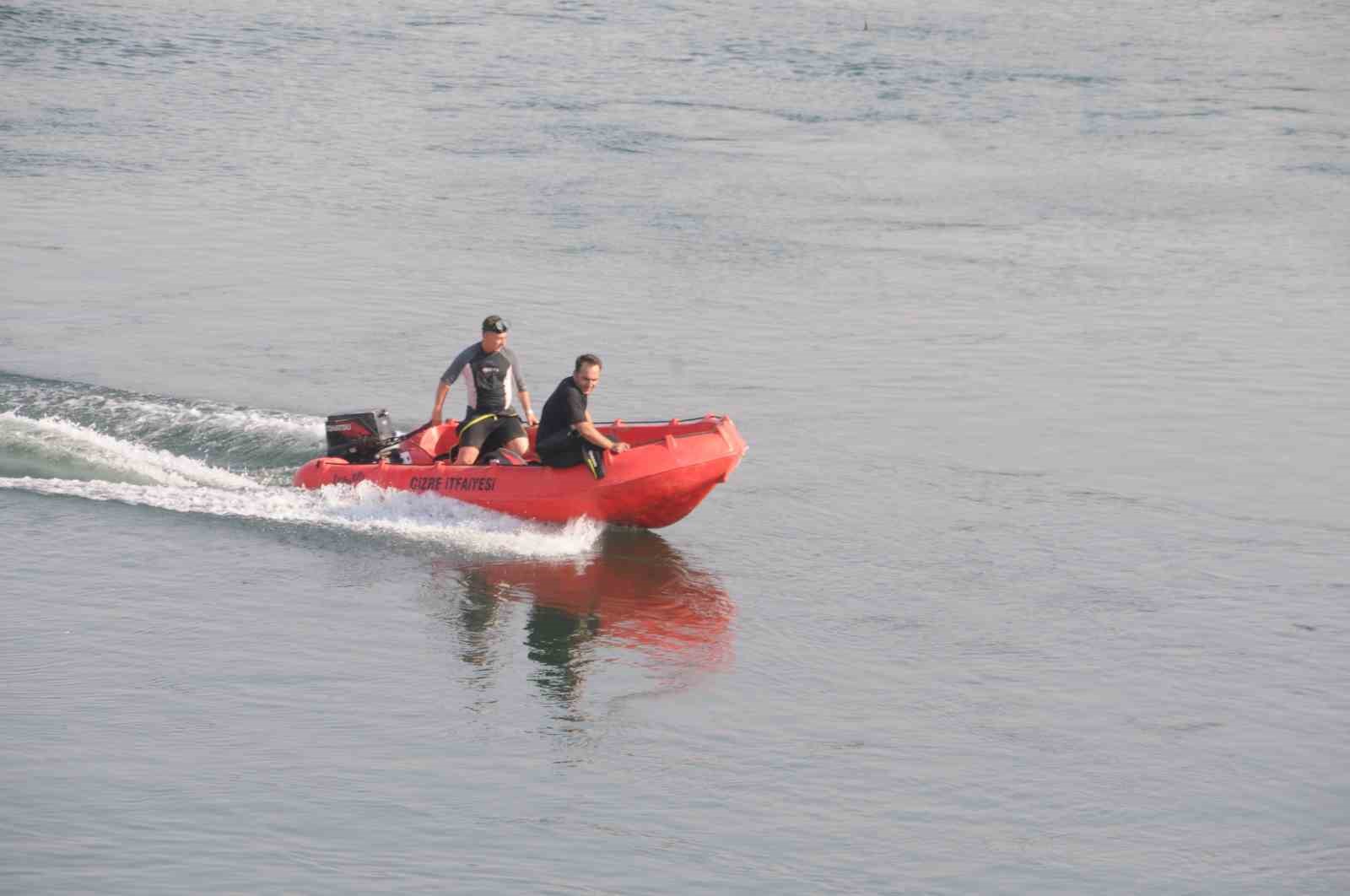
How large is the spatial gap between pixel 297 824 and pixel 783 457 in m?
8.23

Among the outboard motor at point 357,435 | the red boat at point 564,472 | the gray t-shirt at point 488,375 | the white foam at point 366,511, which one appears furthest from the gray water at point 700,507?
the gray t-shirt at point 488,375

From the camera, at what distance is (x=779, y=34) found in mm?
40188

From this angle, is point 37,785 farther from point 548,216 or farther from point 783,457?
point 548,216

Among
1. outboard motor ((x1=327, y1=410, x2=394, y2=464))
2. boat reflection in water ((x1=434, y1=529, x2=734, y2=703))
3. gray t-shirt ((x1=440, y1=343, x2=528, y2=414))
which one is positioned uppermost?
gray t-shirt ((x1=440, y1=343, x2=528, y2=414))

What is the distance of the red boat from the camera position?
14.0 m

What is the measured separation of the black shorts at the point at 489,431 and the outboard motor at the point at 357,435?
0.84m

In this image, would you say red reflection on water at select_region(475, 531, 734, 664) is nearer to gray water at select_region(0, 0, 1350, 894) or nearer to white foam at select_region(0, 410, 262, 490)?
gray water at select_region(0, 0, 1350, 894)

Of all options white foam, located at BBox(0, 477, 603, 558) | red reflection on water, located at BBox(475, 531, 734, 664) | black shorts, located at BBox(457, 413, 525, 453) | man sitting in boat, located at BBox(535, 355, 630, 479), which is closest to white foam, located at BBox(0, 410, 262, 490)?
white foam, located at BBox(0, 477, 603, 558)

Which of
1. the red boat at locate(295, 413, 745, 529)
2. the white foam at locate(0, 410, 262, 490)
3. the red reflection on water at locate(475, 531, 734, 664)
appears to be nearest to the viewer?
the red reflection on water at locate(475, 531, 734, 664)

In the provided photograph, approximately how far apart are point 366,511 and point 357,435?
765 millimetres

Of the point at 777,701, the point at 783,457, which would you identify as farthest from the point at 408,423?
the point at 777,701

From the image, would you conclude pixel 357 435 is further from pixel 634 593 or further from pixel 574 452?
pixel 634 593

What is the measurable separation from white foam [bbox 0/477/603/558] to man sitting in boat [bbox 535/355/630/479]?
25.4 inches

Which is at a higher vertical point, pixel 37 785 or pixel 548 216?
pixel 548 216
